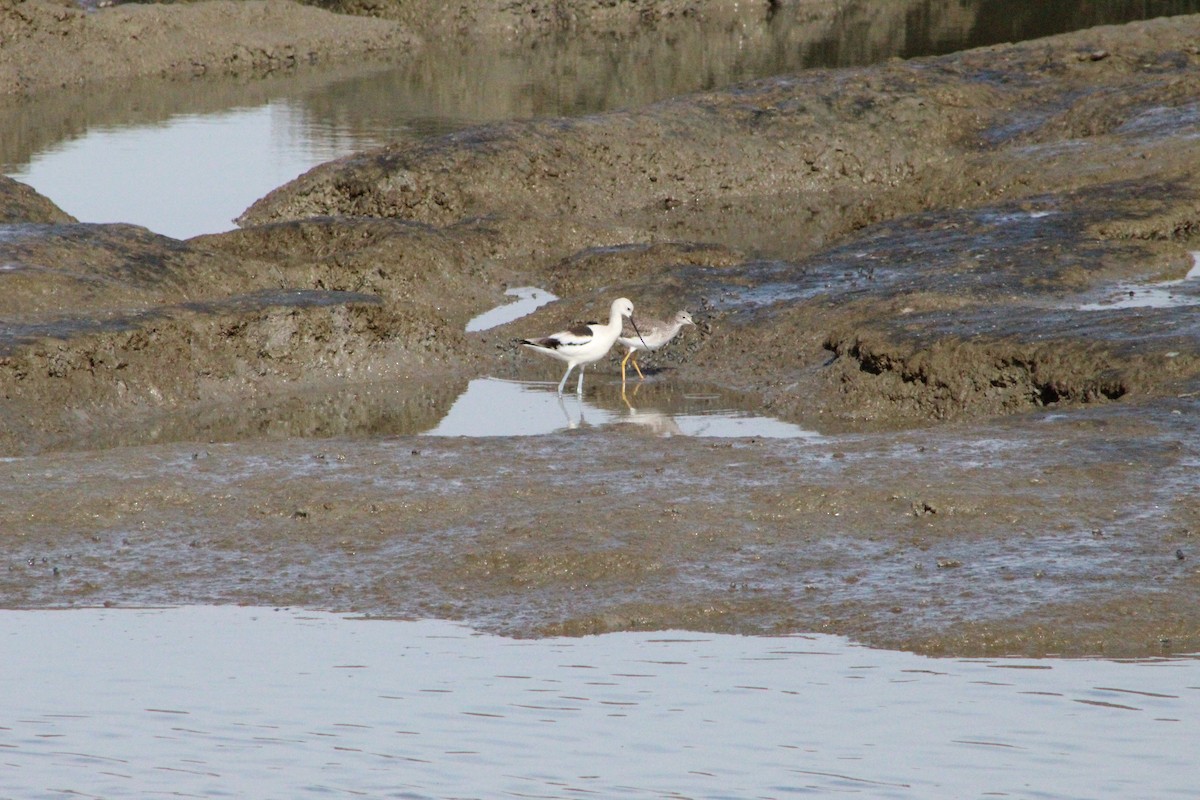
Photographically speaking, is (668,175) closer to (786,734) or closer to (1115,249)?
(1115,249)

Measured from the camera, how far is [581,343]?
11945mm

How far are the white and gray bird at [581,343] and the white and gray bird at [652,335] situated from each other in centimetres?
9

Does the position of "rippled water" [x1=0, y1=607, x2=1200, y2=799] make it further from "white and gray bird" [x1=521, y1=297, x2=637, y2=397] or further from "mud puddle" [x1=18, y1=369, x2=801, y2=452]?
"white and gray bird" [x1=521, y1=297, x2=637, y2=397]

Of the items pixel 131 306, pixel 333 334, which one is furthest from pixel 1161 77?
pixel 131 306

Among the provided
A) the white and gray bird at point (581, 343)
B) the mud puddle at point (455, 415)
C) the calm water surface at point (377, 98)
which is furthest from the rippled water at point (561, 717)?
the calm water surface at point (377, 98)

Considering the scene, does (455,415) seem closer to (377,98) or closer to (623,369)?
(623,369)

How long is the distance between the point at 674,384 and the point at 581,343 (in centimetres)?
94

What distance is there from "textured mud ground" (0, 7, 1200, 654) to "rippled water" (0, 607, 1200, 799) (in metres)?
0.37

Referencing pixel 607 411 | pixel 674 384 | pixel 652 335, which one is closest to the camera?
pixel 607 411

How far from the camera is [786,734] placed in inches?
225

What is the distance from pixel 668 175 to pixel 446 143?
9.27 feet

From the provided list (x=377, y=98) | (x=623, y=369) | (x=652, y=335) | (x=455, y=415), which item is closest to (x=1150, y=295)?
(x=652, y=335)

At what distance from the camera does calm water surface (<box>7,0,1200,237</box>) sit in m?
20.8

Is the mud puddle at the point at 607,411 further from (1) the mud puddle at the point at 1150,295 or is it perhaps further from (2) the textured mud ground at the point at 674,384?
(1) the mud puddle at the point at 1150,295
